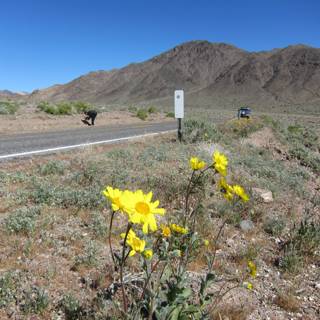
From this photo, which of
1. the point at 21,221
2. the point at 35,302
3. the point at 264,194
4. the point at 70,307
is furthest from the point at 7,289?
the point at 264,194

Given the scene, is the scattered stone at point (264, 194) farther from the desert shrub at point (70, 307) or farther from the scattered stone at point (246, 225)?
the desert shrub at point (70, 307)

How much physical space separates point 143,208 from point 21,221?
3149 mm

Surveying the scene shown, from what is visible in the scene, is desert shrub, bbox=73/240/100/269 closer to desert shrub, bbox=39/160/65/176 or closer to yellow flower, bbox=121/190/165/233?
yellow flower, bbox=121/190/165/233

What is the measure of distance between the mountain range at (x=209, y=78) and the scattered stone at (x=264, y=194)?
Result: 98.7 m

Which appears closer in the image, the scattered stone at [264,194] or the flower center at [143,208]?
the flower center at [143,208]

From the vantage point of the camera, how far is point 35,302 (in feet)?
11.3

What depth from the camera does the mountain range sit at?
116m

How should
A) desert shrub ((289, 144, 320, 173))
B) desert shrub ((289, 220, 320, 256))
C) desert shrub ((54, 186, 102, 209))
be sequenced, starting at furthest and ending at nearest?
desert shrub ((289, 144, 320, 173)) < desert shrub ((54, 186, 102, 209)) < desert shrub ((289, 220, 320, 256))

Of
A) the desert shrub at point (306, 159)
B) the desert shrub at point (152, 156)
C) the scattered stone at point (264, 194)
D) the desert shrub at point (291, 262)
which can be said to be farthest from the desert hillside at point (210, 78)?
the desert shrub at point (291, 262)

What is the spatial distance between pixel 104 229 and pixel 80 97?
160m

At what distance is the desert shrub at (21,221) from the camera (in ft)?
15.2

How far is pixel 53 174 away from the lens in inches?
286

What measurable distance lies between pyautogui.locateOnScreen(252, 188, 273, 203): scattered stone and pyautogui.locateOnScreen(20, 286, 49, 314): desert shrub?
4555 mm

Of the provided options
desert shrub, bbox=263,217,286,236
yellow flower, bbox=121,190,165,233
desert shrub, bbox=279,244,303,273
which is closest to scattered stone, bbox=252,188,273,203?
desert shrub, bbox=263,217,286,236
